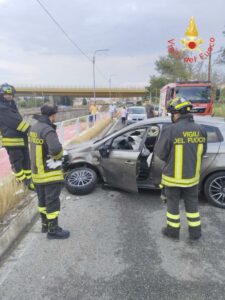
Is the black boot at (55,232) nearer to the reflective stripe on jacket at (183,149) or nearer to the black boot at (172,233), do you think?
the black boot at (172,233)

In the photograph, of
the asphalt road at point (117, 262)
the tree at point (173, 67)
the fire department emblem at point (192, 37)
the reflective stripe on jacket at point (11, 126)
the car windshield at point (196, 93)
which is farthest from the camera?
the tree at point (173, 67)

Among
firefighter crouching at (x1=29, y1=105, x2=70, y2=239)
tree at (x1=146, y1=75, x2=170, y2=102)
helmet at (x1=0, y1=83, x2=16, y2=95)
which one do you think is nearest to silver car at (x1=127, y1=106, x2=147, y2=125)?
helmet at (x1=0, y1=83, x2=16, y2=95)

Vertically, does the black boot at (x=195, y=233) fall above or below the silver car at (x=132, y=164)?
below

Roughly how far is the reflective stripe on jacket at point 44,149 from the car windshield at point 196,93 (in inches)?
589

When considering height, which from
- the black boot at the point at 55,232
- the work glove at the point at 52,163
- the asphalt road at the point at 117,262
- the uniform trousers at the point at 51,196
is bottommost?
the asphalt road at the point at 117,262

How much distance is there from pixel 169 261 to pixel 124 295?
0.79 m

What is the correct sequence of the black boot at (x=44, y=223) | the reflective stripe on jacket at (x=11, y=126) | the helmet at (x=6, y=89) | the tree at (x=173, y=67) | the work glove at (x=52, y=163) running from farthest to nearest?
the tree at (x=173, y=67) → the reflective stripe on jacket at (x=11, y=126) → the helmet at (x=6, y=89) → the black boot at (x=44, y=223) → the work glove at (x=52, y=163)

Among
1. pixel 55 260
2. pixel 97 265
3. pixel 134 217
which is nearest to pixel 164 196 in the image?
pixel 134 217

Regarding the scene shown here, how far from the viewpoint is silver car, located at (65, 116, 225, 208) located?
4.71 m

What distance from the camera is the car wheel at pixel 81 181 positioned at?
17.8 ft

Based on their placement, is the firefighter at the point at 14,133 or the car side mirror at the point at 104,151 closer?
the firefighter at the point at 14,133

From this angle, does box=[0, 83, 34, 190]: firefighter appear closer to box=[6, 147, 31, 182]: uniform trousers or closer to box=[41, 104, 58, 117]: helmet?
box=[6, 147, 31, 182]: uniform trousers

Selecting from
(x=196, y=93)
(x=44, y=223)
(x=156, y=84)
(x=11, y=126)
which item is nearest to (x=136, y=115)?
(x=196, y=93)

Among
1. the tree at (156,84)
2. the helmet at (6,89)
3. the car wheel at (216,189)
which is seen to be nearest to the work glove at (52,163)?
the helmet at (6,89)
